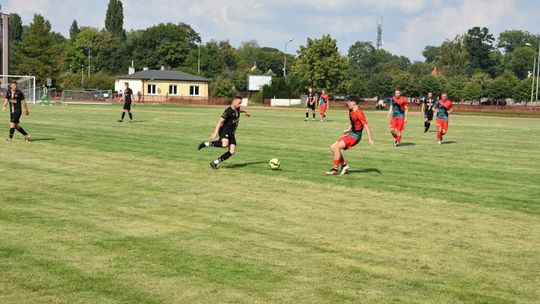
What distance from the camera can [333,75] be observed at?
104 m

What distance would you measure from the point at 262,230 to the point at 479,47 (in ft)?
584

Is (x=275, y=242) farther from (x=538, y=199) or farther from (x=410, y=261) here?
(x=538, y=199)

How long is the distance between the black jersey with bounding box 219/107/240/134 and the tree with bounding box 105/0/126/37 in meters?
152

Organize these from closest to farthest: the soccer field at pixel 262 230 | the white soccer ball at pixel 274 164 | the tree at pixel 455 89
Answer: the soccer field at pixel 262 230
the white soccer ball at pixel 274 164
the tree at pixel 455 89

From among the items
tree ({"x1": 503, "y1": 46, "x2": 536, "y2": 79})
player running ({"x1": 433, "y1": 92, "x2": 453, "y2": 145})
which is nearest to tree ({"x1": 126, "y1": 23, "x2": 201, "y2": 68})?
tree ({"x1": 503, "y1": 46, "x2": 536, "y2": 79})

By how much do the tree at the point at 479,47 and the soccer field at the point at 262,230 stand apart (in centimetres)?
16511

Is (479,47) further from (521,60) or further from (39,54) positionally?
(39,54)

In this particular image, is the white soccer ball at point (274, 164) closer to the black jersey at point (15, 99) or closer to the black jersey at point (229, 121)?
the black jersey at point (229, 121)

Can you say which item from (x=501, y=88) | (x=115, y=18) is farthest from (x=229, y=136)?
(x=115, y=18)

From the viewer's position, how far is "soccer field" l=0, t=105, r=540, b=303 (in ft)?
23.4

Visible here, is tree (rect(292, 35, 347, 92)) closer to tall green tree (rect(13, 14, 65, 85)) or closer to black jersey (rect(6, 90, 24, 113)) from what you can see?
tall green tree (rect(13, 14, 65, 85))

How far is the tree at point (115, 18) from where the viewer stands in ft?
531

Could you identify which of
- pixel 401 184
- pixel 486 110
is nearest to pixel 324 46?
pixel 486 110

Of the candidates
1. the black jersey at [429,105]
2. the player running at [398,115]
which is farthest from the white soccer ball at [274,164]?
the black jersey at [429,105]
